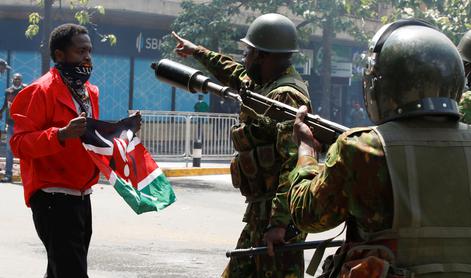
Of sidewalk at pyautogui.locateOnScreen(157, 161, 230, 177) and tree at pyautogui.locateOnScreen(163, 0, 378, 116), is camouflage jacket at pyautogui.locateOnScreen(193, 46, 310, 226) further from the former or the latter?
tree at pyautogui.locateOnScreen(163, 0, 378, 116)

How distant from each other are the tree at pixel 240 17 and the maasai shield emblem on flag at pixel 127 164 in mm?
18302

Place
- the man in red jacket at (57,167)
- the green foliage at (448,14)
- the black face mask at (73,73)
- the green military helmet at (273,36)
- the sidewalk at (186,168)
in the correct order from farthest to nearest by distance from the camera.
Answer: the green foliage at (448,14)
the sidewalk at (186,168)
the black face mask at (73,73)
the man in red jacket at (57,167)
the green military helmet at (273,36)

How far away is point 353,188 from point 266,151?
5.52ft

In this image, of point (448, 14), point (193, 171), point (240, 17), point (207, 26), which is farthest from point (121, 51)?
point (193, 171)

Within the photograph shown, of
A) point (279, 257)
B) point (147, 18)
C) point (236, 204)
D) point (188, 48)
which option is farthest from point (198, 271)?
point (147, 18)

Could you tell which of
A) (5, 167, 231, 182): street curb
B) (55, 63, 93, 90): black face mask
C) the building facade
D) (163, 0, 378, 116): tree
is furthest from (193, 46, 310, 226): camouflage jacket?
the building facade

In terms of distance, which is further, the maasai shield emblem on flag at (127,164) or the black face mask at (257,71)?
the maasai shield emblem on flag at (127,164)

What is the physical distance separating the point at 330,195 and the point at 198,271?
513 centimetres

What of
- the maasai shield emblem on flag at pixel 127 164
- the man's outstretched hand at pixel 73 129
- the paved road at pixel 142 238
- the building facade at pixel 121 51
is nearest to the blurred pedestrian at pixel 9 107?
the paved road at pixel 142 238

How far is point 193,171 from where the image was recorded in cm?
1725

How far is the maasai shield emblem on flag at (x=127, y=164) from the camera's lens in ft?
16.2

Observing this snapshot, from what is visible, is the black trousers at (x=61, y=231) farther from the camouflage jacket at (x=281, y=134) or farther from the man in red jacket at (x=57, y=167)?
the camouflage jacket at (x=281, y=134)

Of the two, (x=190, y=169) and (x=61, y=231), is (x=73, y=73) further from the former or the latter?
(x=190, y=169)

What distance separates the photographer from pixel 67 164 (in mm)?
4812
